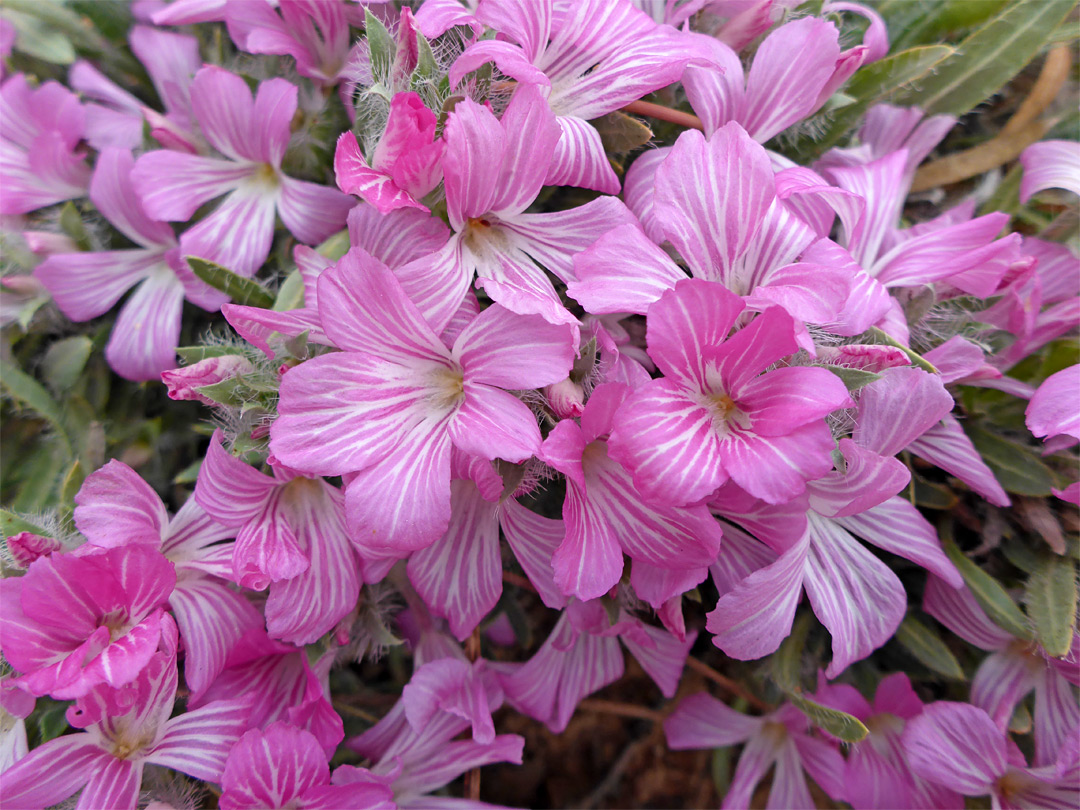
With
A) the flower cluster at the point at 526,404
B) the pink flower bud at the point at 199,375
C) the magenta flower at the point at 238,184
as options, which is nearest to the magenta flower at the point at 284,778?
the flower cluster at the point at 526,404

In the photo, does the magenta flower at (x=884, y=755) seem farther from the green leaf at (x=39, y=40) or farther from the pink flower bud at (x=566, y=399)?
the green leaf at (x=39, y=40)

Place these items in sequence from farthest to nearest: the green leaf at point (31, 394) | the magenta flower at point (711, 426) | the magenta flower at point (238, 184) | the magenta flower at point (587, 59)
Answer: the green leaf at point (31, 394)
the magenta flower at point (238, 184)
the magenta flower at point (587, 59)
the magenta flower at point (711, 426)

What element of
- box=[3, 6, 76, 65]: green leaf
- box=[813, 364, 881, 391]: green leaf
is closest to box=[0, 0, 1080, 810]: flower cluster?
box=[813, 364, 881, 391]: green leaf

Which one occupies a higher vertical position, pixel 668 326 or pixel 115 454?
pixel 668 326

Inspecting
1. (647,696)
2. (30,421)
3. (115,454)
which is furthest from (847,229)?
(30,421)

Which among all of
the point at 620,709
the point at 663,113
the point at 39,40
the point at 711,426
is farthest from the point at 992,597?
the point at 39,40

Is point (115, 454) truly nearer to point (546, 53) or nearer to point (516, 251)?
point (516, 251)
